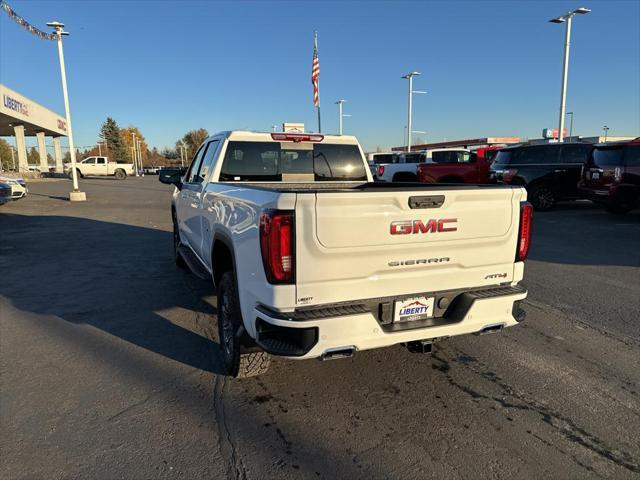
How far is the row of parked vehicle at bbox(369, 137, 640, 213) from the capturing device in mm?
11578

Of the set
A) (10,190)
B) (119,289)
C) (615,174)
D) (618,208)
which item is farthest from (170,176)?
(618,208)

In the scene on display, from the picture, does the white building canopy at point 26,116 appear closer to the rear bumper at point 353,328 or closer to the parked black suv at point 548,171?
the parked black suv at point 548,171

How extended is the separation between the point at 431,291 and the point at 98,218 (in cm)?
1318

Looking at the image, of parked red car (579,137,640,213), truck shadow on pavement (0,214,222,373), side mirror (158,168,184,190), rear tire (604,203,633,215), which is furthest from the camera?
rear tire (604,203,633,215)

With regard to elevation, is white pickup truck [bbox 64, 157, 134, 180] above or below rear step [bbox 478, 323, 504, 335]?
above

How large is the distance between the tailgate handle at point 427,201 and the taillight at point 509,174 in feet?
41.4

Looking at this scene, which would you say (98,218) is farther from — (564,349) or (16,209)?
(564,349)

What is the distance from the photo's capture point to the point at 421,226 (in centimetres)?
293

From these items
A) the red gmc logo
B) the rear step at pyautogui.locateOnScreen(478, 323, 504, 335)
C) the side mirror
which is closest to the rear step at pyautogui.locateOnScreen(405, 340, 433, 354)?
the rear step at pyautogui.locateOnScreen(478, 323, 504, 335)

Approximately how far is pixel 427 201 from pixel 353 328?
936 mm

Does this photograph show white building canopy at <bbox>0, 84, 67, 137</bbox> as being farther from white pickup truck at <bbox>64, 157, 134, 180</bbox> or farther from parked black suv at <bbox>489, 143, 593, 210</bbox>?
parked black suv at <bbox>489, 143, 593, 210</bbox>

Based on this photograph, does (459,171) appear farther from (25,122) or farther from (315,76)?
(25,122)

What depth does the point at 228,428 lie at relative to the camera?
293 cm

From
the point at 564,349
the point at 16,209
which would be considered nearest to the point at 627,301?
the point at 564,349
